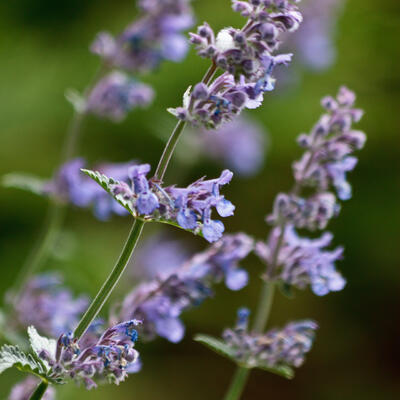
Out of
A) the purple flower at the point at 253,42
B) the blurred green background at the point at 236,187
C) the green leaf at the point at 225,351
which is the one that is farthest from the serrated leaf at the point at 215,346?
the blurred green background at the point at 236,187

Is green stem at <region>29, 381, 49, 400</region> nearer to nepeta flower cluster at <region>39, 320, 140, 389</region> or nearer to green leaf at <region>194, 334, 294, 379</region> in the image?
nepeta flower cluster at <region>39, 320, 140, 389</region>

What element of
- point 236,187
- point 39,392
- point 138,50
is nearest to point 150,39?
point 138,50

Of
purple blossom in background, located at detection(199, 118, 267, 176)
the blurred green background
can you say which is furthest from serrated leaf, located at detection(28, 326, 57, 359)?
the blurred green background

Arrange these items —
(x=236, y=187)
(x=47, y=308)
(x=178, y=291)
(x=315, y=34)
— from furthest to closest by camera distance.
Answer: (x=236, y=187)
(x=315, y=34)
(x=47, y=308)
(x=178, y=291)

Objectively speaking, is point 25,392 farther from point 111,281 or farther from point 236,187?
point 236,187

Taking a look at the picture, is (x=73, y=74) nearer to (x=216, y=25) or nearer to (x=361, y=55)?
(x=216, y=25)

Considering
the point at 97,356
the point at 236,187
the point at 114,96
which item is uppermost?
the point at 236,187
